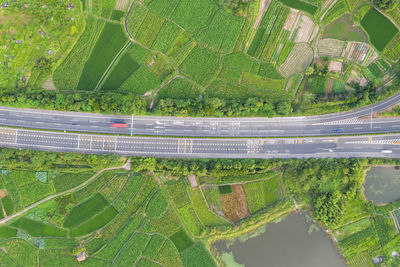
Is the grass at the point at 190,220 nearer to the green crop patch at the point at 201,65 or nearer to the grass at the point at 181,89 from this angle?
the grass at the point at 181,89

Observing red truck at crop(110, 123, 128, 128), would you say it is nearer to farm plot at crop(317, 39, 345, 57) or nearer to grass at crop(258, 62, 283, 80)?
grass at crop(258, 62, 283, 80)

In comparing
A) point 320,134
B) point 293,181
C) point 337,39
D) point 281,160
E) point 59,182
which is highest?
Answer: point 337,39

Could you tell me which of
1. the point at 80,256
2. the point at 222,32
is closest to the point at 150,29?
the point at 222,32

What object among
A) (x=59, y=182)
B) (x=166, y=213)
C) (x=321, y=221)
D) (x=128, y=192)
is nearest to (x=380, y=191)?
(x=321, y=221)

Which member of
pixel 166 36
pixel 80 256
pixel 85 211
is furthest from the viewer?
pixel 166 36

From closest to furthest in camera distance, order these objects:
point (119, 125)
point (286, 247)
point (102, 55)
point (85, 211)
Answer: point (286, 247)
point (119, 125)
point (85, 211)
point (102, 55)

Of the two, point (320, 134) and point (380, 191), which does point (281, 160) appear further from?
point (380, 191)

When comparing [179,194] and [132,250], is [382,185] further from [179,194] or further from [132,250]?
[132,250]
